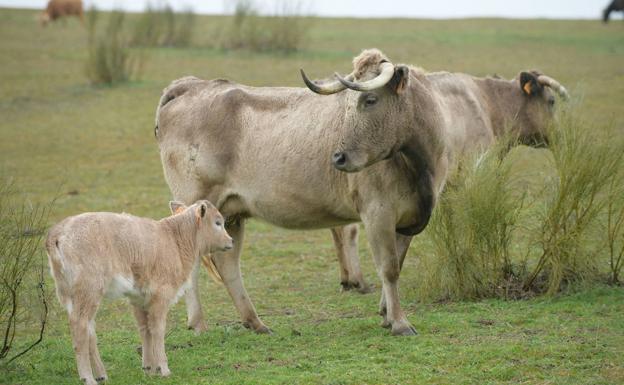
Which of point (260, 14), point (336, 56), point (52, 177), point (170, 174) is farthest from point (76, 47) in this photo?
point (170, 174)

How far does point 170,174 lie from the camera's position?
33.0ft

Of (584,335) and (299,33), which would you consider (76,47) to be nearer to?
(299,33)

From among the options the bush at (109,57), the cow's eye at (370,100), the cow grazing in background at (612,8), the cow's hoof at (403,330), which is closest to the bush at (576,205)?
the cow's hoof at (403,330)

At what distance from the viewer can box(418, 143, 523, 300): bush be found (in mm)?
9727

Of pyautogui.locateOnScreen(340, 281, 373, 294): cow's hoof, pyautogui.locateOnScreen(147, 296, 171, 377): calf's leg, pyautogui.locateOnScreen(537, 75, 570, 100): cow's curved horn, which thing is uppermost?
pyautogui.locateOnScreen(537, 75, 570, 100): cow's curved horn

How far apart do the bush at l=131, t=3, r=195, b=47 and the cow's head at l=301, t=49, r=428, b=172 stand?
27046 millimetres

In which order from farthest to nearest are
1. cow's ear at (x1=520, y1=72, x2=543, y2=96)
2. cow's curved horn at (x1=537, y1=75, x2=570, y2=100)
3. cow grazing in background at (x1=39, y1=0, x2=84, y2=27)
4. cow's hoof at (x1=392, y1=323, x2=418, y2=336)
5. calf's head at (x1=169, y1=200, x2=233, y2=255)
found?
cow grazing in background at (x1=39, y1=0, x2=84, y2=27), cow's ear at (x1=520, y1=72, x2=543, y2=96), cow's curved horn at (x1=537, y1=75, x2=570, y2=100), cow's hoof at (x1=392, y1=323, x2=418, y2=336), calf's head at (x1=169, y1=200, x2=233, y2=255)

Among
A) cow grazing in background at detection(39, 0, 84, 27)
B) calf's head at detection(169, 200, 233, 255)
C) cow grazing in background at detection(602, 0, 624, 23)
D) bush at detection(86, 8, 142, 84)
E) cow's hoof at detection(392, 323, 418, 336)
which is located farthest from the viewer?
cow grazing in background at detection(602, 0, 624, 23)

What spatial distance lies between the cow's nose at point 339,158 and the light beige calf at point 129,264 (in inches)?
47.4

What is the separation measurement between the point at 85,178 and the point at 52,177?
0.66 meters

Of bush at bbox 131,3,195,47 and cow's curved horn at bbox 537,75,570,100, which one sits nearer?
cow's curved horn at bbox 537,75,570,100

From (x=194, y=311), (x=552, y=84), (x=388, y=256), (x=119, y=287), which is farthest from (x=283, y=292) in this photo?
(x=552, y=84)

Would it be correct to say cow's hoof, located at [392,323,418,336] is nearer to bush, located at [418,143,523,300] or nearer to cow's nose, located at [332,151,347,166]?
bush, located at [418,143,523,300]

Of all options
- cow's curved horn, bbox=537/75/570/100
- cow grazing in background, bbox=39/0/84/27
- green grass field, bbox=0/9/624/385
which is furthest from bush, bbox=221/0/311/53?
cow's curved horn, bbox=537/75/570/100
